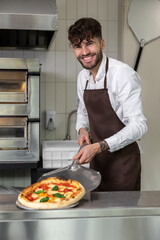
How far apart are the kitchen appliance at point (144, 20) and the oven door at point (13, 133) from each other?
1210mm

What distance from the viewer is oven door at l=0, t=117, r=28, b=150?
9.58ft

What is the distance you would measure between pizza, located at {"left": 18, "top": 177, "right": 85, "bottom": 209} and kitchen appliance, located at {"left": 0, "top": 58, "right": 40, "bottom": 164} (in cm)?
142

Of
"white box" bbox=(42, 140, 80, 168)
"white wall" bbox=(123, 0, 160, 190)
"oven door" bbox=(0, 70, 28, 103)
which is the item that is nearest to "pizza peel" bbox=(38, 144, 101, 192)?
"white box" bbox=(42, 140, 80, 168)

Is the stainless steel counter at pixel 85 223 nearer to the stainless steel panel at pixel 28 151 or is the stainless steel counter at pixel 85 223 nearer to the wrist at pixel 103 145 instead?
the wrist at pixel 103 145

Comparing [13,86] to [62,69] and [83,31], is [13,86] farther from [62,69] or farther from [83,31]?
[83,31]

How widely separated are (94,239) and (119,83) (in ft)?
3.09

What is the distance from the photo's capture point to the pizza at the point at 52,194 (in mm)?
1279

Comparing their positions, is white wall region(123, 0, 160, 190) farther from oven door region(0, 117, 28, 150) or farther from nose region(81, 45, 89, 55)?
nose region(81, 45, 89, 55)

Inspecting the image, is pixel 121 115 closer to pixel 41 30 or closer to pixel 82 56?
pixel 82 56

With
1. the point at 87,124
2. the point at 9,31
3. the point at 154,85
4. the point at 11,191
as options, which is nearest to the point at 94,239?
the point at 87,124

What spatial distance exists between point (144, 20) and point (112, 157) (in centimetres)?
181

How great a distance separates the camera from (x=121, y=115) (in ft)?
6.80

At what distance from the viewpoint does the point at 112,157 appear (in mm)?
2094

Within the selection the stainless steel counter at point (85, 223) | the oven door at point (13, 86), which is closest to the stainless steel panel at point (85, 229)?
the stainless steel counter at point (85, 223)
